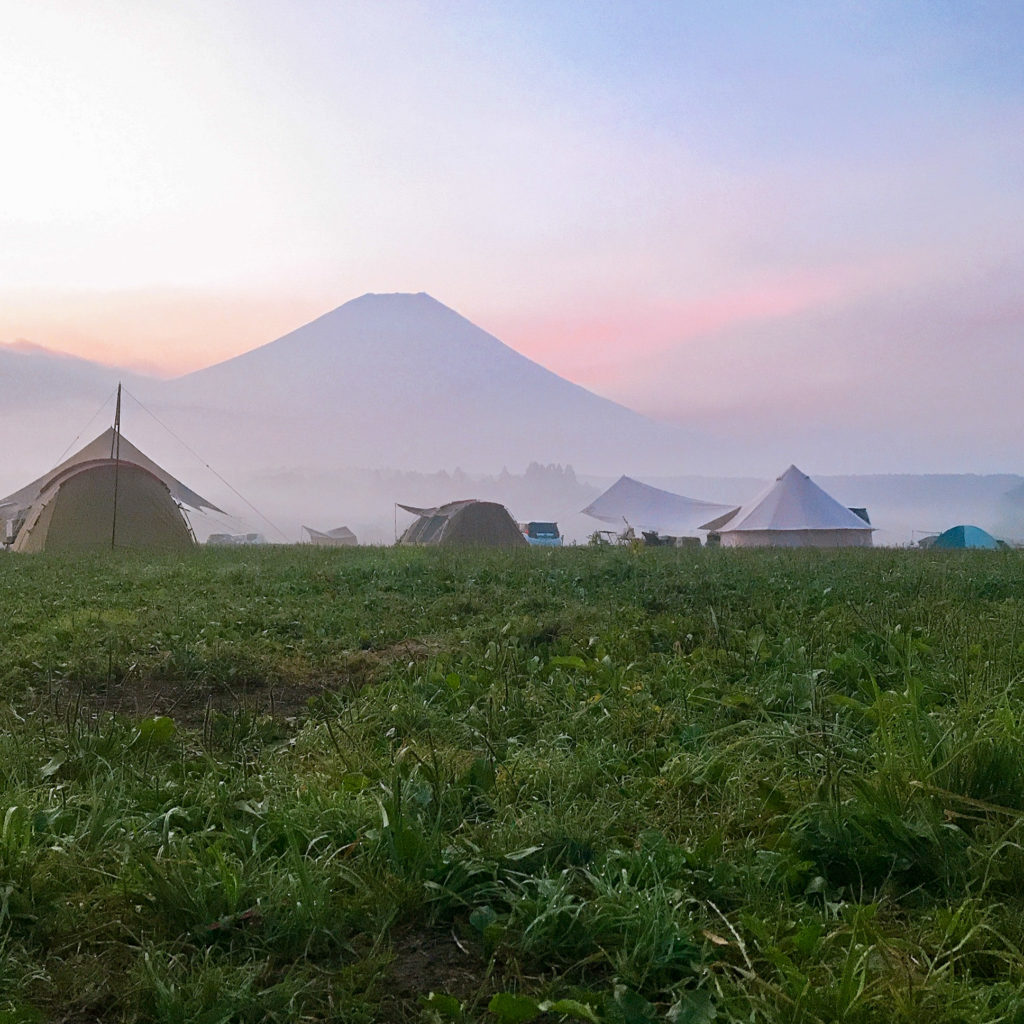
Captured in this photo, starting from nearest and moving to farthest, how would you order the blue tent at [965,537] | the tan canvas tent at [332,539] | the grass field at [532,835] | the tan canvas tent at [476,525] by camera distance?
the grass field at [532,835]
the tan canvas tent at [332,539]
the tan canvas tent at [476,525]
the blue tent at [965,537]

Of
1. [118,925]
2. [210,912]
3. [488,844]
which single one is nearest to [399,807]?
[488,844]

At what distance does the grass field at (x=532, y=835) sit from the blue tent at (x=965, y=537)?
77.1 feet

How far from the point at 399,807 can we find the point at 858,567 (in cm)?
799

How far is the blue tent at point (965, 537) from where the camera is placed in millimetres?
26688

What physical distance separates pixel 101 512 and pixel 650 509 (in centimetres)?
2245

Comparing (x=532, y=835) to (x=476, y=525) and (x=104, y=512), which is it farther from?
(x=476, y=525)

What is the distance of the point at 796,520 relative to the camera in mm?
25812

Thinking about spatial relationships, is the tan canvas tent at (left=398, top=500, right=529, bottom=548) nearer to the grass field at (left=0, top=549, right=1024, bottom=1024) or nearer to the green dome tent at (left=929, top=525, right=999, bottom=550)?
the green dome tent at (left=929, top=525, right=999, bottom=550)

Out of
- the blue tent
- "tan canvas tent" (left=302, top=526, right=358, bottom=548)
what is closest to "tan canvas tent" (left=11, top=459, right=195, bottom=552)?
"tan canvas tent" (left=302, top=526, right=358, bottom=548)

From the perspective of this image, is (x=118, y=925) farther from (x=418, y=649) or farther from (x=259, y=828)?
(x=418, y=649)

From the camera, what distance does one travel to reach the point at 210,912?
224cm

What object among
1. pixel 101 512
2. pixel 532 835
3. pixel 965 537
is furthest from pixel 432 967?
pixel 965 537

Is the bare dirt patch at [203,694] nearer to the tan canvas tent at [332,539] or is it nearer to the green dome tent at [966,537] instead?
the tan canvas tent at [332,539]

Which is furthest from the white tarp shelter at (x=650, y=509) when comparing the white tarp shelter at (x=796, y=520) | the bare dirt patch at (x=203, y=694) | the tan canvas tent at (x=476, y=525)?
the bare dirt patch at (x=203, y=694)
